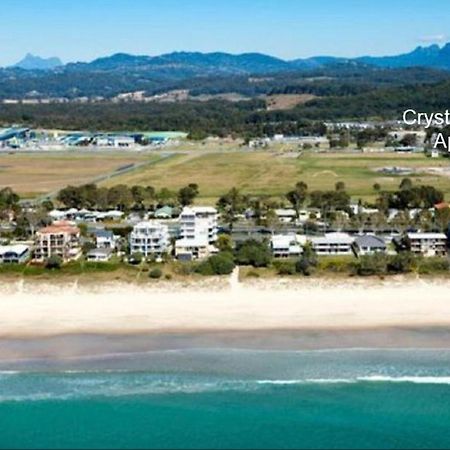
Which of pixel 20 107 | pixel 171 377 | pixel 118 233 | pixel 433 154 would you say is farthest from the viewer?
pixel 20 107

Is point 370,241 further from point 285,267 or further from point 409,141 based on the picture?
point 409,141

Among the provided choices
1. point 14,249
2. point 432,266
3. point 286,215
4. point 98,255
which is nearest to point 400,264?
point 432,266

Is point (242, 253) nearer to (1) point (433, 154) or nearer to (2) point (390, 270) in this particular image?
(2) point (390, 270)

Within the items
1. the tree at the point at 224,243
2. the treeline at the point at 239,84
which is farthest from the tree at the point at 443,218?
the treeline at the point at 239,84

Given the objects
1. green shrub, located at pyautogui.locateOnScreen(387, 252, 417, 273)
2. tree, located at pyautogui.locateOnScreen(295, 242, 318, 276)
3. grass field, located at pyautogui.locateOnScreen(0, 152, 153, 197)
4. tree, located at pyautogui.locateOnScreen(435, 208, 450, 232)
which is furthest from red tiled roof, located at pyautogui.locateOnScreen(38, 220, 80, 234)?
grass field, located at pyautogui.locateOnScreen(0, 152, 153, 197)

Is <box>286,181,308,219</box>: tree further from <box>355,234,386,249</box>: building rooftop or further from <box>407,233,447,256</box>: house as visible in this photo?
<box>407,233,447,256</box>: house

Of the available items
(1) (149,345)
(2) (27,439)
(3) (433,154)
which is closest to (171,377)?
(1) (149,345)
